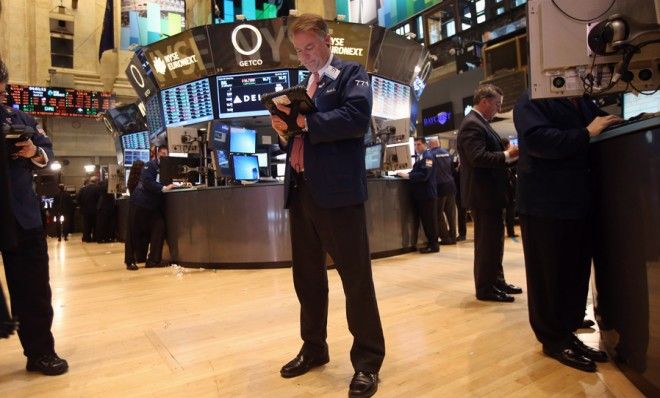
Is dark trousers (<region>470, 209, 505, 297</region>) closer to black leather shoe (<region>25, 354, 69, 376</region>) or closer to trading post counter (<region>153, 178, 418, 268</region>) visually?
trading post counter (<region>153, 178, 418, 268</region>)

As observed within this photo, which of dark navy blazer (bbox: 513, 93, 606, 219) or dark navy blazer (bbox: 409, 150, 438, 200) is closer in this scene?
dark navy blazer (bbox: 513, 93, 606, 219)

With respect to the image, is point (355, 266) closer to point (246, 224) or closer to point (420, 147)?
point (246, 224)

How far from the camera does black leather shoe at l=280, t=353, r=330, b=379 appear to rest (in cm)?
208

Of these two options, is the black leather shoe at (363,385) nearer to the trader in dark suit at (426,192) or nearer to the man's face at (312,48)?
the man's face at (312,48)

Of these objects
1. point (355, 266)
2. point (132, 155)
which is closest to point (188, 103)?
point (132, 155)

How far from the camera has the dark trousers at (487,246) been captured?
10.8 ft

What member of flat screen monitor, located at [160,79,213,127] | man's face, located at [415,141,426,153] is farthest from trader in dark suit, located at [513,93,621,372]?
flat screen monitor, located at [160,79,213,127]

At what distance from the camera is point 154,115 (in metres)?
8.51

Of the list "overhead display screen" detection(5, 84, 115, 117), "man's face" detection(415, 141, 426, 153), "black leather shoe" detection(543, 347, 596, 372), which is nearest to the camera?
"black leather shoe" detection(543, 347, 596, 372)

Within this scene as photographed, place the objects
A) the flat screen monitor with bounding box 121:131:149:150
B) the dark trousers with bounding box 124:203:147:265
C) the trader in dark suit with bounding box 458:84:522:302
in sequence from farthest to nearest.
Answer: the flat screen monitor with bounding box 121:131:149:150, the dark trousers with bounding box 124:203:147:265, the trader in dark suit with bounding box 458:84:522:302

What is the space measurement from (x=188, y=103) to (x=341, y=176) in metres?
6.38

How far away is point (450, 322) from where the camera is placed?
2.85m

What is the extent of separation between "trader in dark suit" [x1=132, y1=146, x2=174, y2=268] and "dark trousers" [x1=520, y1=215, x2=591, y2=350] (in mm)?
4838

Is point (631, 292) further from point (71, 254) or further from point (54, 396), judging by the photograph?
point (71, 254)
